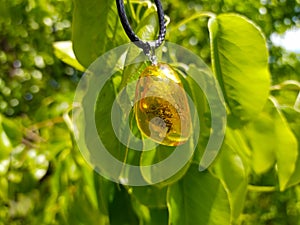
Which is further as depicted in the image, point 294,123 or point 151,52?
point 294,123

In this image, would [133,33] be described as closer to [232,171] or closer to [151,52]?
[151,52]

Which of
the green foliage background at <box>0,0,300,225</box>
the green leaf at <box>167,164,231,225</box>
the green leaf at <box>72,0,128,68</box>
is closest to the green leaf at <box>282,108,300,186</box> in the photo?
the green foliage background at <box>0,0,300,225</box>

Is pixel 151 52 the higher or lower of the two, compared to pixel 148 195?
higher

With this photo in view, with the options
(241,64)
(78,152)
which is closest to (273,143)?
(241,64)

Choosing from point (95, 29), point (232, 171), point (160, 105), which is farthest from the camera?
point (232, 171)

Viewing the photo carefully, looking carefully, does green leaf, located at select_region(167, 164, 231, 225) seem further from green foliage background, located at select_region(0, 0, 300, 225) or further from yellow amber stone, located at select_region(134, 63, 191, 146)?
yellow amber stone, located at select_region(134, 63, 191, 146)

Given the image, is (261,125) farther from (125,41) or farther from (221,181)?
(125,41)

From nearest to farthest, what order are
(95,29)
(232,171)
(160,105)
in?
(160,105), (95,29), (232,171)
